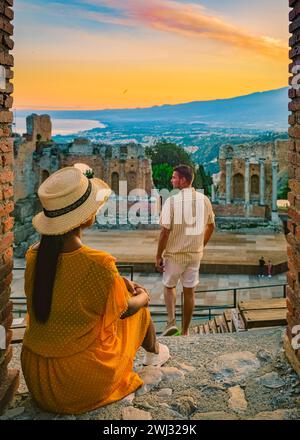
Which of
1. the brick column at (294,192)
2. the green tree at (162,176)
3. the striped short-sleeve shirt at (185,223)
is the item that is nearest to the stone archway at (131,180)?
the green tree at (162,176)

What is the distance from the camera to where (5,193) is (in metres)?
4.50

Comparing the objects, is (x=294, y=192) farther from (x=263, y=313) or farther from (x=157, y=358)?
(x=263, y=313)

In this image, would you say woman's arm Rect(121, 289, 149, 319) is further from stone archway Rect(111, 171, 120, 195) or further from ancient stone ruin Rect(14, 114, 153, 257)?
stone archway Rect(111, 171, 120, 195)

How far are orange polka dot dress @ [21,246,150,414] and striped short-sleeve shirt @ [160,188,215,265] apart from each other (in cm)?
237

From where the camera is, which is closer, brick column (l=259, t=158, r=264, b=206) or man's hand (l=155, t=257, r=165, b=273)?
man's hand (l=155, t=257, r=165, b=273)

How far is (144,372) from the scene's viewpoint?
200 inches

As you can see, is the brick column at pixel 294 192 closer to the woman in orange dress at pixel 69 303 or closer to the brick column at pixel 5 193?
the woman in orange dress at pixel 69 303

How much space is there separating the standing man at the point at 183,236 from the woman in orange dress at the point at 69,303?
2.42 meters

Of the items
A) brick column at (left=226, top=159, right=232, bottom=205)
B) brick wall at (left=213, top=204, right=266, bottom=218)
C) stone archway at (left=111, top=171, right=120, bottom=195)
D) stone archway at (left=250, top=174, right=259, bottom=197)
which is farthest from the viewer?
stone archway at (left=250, top=174, right=259, bottom=197)

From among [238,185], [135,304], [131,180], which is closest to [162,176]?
[238,185]

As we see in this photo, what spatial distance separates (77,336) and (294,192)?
233 cm

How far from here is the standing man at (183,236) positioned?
6.57 metres

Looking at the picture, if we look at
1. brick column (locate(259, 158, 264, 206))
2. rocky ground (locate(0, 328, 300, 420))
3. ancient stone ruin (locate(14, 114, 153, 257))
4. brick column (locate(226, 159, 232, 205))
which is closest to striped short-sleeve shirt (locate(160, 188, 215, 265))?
rocky ground (locate(0, 328, 300, 420))

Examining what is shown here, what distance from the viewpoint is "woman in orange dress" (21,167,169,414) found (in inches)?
157
